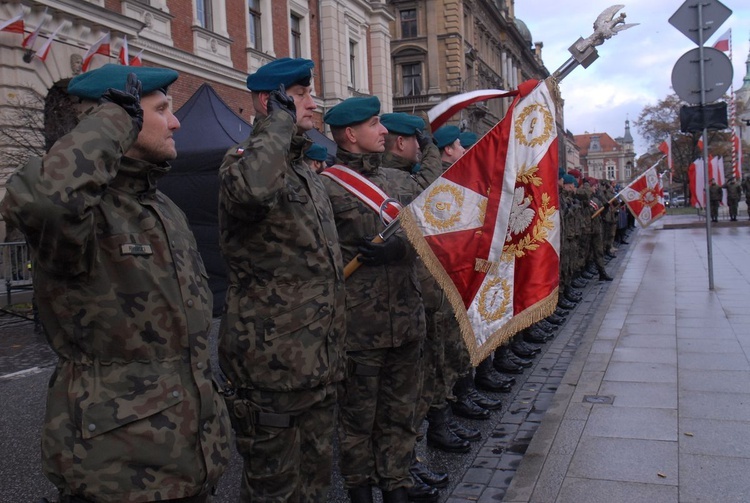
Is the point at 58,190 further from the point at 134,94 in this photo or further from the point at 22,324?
the point at 22,324

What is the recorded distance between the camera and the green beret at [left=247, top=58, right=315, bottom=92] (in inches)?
123

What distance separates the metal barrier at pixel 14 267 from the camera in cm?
1091

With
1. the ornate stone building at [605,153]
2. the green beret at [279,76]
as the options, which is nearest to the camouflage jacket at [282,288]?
the green beret at [279,76]

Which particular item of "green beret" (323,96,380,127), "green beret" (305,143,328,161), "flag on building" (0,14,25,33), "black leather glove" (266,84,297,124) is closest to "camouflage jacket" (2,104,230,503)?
"black leather glove" (266,84,297,124)

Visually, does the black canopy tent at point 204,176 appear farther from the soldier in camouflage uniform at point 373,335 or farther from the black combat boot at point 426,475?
the black combat boot at point 426,475

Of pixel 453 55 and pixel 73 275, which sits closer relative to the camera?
pixel 73 275

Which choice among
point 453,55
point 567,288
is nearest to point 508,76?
point 453,55

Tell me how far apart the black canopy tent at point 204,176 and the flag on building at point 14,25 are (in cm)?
623

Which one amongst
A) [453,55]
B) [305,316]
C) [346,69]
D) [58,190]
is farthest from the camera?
[453,55]

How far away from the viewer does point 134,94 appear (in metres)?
2.21

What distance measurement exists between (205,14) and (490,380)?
17.1 meters

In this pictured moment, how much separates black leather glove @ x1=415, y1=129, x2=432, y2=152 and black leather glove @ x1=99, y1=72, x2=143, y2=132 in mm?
2719

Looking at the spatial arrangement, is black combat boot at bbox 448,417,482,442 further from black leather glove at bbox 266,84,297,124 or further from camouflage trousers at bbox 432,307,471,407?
black leather glove at bbox 266,84,297,124

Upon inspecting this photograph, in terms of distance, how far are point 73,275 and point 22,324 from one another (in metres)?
9.44
